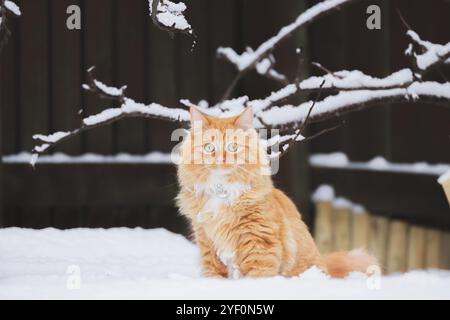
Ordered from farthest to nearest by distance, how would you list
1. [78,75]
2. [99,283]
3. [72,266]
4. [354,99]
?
[78,75] → [354,99] → [72,266] → [99,283]

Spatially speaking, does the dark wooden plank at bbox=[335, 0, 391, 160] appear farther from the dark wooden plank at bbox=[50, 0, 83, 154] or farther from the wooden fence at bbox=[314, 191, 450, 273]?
the dark wooden plank at bbox=[50, 0, 83, 154]

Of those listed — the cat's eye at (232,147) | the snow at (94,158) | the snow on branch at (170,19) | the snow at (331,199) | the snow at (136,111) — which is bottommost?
the snow at (331,199)

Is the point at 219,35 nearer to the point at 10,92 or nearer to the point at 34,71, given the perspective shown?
the point at 34,71

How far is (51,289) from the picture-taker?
1.51m

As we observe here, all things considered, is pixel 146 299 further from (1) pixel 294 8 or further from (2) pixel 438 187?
(1) pixel 294 8

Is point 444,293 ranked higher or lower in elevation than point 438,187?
lower

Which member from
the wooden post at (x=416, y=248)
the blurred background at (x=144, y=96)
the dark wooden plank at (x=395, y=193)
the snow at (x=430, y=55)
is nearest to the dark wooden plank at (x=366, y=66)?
the blurred background at (x=144, y=96)

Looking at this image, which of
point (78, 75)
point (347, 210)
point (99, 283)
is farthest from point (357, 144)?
point (99, 283)

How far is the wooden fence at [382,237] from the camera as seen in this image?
258 cm

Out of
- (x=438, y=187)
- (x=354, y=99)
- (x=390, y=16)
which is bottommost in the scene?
(x=438, y=187)

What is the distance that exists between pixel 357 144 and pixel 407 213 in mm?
406

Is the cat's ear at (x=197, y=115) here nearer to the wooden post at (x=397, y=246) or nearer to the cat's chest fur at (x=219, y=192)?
the cat's chest fur at (x=219, y=192)

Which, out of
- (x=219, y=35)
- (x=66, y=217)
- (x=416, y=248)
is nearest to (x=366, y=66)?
(x=219, y=35)

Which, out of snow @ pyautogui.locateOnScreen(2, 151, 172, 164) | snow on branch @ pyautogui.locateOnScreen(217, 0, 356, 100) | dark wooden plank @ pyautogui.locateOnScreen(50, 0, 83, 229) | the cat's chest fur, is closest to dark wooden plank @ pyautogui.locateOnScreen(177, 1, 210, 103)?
snow on branch @ pyautogui.locateOnScreen(217, 0, 356, 100)
